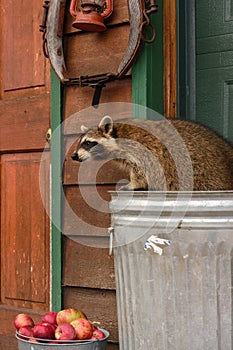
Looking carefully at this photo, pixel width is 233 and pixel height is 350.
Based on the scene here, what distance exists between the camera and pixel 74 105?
350cm

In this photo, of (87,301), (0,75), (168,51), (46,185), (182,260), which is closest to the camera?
(182,260)

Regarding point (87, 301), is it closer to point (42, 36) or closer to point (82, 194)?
point (82, 194)

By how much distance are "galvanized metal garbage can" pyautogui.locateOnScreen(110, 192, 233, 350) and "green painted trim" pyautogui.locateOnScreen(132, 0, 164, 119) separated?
726mm

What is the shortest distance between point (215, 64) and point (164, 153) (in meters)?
0.66

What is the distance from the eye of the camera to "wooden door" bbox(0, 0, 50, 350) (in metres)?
3.74

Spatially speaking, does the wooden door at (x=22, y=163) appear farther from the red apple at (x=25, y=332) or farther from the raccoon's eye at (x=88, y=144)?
the red apple at (x=25, y=332)

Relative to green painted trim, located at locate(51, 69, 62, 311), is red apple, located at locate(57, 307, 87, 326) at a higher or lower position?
lower

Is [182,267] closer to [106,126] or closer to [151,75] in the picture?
[106,126]

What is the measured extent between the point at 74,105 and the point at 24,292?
1.10 metres

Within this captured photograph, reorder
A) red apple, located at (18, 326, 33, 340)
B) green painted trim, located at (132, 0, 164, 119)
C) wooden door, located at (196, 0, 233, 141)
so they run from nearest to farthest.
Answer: red apple, located at (18, 326, 33, 340) < green painted trim, located at (132, 0, 164, 119) < wooden door, located at (196, 0, 233, 141)

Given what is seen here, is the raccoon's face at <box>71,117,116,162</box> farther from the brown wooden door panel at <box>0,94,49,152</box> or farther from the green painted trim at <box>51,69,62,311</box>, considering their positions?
the brown wooden door panel at <box>0,94,49,152</box>

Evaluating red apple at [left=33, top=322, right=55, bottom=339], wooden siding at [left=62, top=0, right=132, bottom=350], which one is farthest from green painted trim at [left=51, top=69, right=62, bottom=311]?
red apple at [left=33, top=322, right=55, bottom=339]

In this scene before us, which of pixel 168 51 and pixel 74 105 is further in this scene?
pixel 74 105

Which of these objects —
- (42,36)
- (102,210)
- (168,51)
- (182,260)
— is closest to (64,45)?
(42,36)
